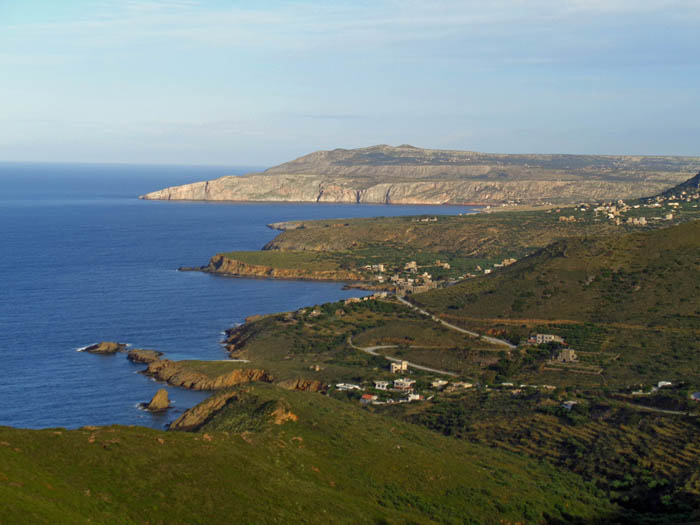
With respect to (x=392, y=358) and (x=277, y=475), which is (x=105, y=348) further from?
(x=277, y=475)

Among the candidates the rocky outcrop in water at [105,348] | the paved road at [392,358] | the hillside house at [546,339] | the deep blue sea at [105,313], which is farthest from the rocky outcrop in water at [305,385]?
the hillside house at [546,339]

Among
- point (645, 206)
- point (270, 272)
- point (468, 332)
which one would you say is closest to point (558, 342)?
point (468, 332)

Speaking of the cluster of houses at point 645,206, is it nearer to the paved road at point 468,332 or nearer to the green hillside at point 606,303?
the green hillside at point 606,303

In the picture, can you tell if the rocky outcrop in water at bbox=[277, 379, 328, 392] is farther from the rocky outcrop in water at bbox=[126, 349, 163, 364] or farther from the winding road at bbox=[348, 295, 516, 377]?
the rocky outcrop in water at bbox=[126, 349, 163, 364]

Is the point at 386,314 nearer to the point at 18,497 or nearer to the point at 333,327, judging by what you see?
the point at 333,327

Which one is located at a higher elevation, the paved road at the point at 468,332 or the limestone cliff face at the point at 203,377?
the paved road at the point at 468,332
